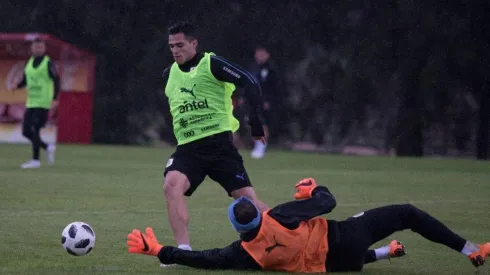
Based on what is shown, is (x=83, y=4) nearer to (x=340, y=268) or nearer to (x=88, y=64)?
(x=88, y=64)

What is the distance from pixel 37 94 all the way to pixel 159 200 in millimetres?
7245

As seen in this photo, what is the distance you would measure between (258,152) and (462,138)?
9.14m

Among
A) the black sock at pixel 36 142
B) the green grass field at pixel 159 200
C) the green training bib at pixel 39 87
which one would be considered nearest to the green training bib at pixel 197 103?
the green grass field at pixel 159 200

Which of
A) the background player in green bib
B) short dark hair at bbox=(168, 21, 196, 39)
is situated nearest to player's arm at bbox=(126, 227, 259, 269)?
the background player in green bib

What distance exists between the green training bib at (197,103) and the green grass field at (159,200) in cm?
117

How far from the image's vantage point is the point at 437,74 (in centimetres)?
3250

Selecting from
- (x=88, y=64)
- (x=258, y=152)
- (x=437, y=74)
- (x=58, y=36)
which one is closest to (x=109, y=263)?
(x=258, y=152)

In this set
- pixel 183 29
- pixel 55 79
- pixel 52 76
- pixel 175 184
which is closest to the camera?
pixel 175 184

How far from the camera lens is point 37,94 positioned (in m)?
22.0

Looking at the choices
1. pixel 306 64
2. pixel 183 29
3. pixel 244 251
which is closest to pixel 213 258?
pixel 244 251

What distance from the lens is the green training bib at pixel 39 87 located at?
866 inches

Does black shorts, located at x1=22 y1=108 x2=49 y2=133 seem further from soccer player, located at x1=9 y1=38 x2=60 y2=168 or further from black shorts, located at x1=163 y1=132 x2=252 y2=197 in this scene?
black shorts, located at x1=163 y1=132 x2=252 y2=197

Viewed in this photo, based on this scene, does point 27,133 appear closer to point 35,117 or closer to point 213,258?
point 35,117

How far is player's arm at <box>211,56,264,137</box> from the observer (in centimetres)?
973
